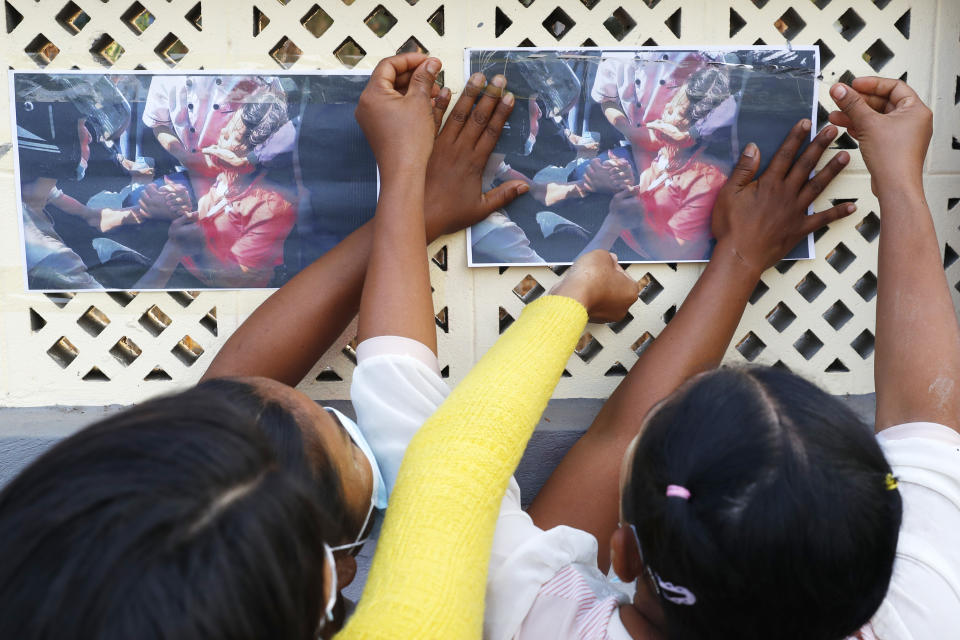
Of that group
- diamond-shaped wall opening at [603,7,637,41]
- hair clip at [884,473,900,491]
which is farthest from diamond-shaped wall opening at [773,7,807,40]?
→ hair clip at [884,473,900,491]

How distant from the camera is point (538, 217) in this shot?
1017 mm

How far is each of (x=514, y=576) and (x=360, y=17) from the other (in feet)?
2.63

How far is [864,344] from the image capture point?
1105mm

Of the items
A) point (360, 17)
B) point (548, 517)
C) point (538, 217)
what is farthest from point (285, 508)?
point (360, 17)

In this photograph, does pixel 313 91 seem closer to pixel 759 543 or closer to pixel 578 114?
pixel 578 114

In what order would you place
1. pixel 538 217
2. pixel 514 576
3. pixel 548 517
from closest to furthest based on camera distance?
pixel 514 576 < pixel 548 517 < pixel 538 217

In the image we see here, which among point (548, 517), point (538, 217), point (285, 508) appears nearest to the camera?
point (285, 508)

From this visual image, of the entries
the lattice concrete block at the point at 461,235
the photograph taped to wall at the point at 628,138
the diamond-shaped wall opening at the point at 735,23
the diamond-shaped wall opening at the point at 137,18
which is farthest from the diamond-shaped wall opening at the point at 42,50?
the diamond-shaped wall opening at the point at 735,23

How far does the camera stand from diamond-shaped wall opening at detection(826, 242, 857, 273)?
1.07 metres

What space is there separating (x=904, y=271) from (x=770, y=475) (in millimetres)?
526

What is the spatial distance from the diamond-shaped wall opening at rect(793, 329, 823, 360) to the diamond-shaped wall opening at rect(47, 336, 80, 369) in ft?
3.88

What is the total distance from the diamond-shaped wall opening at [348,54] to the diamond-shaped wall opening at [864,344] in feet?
3.02

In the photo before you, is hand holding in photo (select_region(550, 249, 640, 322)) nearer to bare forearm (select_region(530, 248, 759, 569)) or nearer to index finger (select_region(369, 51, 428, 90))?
bare forearm (select_region(530, 248, 759, 569))

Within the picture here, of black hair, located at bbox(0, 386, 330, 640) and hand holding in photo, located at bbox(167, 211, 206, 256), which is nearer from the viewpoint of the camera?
black hair, located at bbox(0, 386, 330, 640)
